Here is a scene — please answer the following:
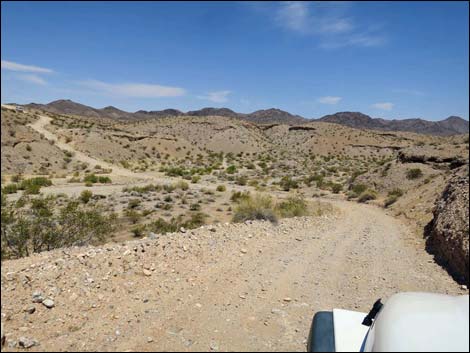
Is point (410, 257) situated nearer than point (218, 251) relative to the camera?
No

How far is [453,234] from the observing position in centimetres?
1080

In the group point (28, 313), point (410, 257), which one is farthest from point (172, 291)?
point (410, 257)

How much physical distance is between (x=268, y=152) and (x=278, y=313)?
2914 inches

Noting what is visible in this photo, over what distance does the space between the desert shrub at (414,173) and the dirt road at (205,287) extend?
16.9 metres

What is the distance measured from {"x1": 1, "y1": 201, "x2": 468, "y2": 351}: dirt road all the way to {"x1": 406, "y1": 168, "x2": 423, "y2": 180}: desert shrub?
16.9 metres

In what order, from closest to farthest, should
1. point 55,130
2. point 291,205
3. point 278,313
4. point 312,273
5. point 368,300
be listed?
1. point 278,313
2. point 368,300
3. point 312,273
4. point 291,205
5. point 55,130

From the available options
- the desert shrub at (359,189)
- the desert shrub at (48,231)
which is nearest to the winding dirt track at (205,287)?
the desert shrub at (48,231)

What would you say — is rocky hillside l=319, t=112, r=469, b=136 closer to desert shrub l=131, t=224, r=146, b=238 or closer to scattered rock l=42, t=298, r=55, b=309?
desert shrub l=131, t=224, r=146, b=238

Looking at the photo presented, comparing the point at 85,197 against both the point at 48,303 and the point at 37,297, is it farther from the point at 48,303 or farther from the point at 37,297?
the point at 48,303

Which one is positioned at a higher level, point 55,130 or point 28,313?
point 55,130

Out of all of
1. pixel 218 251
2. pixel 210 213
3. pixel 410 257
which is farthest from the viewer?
pixel 210 213

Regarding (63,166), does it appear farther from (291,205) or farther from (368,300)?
(368,300)

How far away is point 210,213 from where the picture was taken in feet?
70.5

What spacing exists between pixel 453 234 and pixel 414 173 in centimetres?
1876
